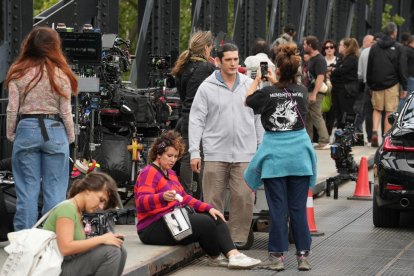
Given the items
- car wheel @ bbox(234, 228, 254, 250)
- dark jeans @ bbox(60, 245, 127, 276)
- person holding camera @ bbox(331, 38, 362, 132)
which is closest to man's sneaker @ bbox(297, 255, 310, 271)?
car wheel @ bbox(234, 228, 254, 250)

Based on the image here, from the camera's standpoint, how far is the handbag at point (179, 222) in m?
10.6

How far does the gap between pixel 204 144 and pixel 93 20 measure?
5.36 metres

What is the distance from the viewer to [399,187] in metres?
12.9

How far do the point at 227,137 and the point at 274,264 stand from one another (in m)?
1.23

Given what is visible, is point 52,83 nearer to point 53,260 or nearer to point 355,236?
point 53,260

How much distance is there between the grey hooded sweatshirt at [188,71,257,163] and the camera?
11391 mm

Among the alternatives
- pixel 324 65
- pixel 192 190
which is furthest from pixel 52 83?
pixel 324 65

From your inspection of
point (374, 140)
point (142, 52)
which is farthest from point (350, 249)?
point (374, 140)

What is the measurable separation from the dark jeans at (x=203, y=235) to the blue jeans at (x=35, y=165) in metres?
0.85

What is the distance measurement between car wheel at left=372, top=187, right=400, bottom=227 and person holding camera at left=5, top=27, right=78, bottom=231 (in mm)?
4025

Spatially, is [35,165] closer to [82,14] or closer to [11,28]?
[11,28]

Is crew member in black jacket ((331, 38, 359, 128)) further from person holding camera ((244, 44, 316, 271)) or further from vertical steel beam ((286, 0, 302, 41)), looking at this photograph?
person holding camera ((244, 44, 316, 271))

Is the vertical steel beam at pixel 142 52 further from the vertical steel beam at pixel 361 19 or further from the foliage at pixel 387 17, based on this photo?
the foliage at pixel 387 17

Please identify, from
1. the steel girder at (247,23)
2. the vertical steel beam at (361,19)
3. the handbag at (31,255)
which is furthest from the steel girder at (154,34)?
the vertical steel beam at (361,19)
